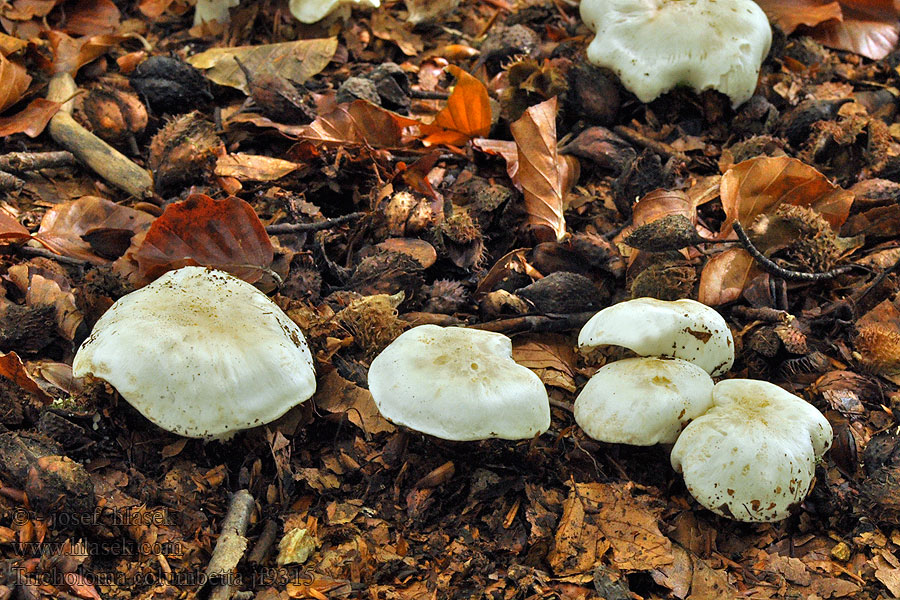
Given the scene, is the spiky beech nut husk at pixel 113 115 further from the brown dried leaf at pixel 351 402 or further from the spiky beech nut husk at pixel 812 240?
the spiky beech nut husk at pixel 812 240

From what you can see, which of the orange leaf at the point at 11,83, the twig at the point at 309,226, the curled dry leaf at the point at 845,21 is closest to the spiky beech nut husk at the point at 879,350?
the twig at the point at 309,226

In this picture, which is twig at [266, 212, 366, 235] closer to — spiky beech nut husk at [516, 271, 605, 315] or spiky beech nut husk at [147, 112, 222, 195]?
spiky beech nut husk at [147, 112, 222, 195]

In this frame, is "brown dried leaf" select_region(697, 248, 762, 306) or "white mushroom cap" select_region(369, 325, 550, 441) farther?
"brown dried leaf" select_region(697, 248, 762, 306)

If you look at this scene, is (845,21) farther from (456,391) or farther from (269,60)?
(456,391)

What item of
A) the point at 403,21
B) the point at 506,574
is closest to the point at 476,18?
the point at 403,21

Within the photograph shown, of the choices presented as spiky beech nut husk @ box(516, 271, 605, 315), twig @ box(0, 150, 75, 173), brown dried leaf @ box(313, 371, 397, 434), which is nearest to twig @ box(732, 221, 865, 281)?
spiky beech nut husk @ box(516, 271, 605, 315)

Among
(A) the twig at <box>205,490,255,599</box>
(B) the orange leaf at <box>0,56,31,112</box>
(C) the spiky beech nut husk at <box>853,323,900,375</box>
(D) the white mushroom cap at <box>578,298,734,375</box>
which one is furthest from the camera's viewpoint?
(B) the orange leaf at <box>0,56,31,112</box>
